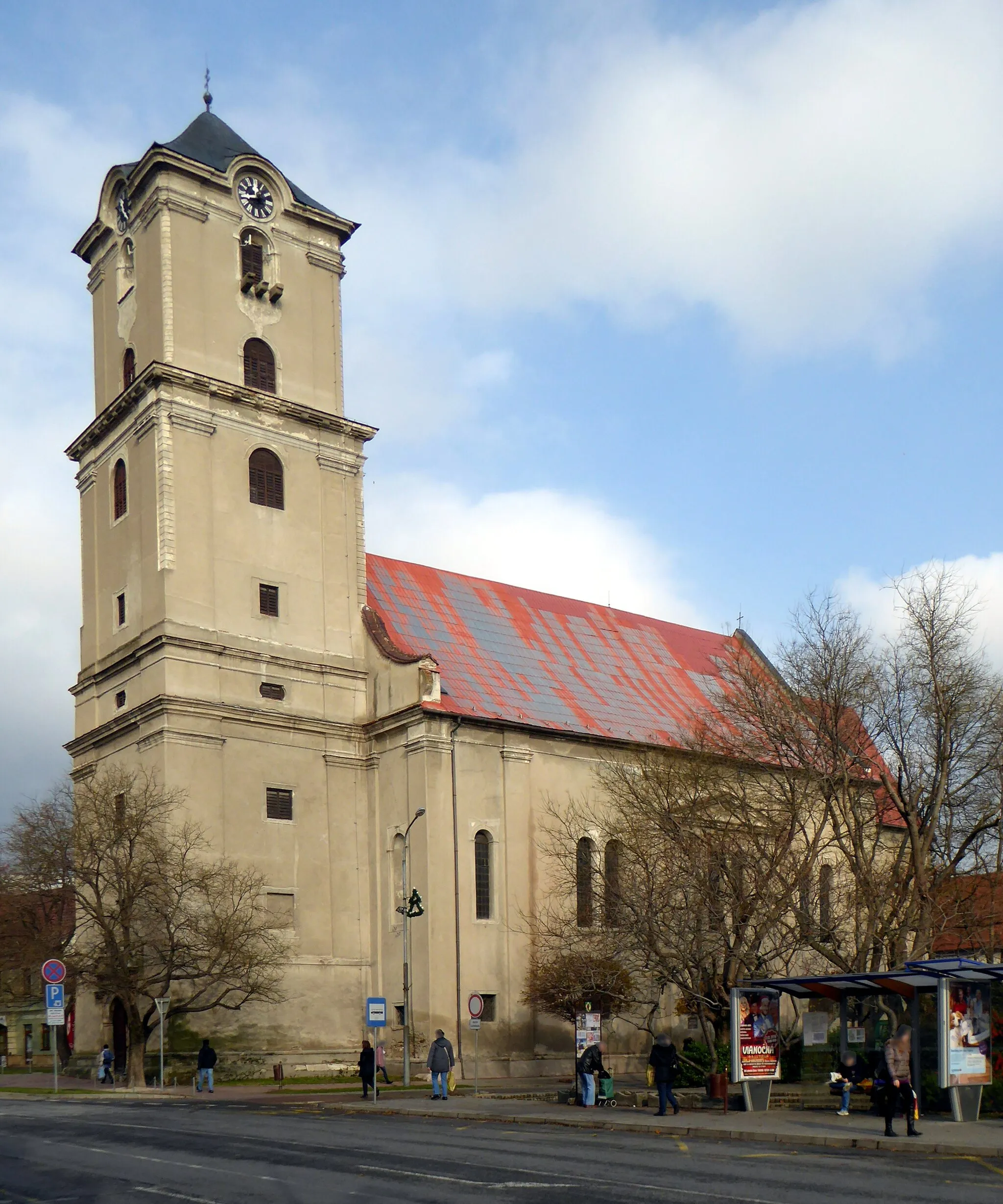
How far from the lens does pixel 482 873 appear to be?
156ft

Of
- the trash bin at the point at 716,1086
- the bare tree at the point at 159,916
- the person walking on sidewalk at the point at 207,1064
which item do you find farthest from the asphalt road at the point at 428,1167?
the bare tree at the point at 159,916

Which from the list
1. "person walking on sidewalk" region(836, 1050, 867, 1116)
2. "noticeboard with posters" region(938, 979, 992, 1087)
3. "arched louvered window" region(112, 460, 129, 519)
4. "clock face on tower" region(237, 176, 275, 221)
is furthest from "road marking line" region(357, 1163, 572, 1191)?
"clock face on tower" region(237, 176, 275, 221)

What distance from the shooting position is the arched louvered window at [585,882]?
46.5m

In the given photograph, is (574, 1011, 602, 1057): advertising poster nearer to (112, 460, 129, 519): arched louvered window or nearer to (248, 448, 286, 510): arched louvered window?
(248, 448, 286, 510): arched louvered window

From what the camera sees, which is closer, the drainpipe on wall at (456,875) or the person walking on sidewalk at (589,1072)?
the person walking on sidewalk at (589,1072)

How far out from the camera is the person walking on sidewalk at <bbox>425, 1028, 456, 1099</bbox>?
3459 centimetres

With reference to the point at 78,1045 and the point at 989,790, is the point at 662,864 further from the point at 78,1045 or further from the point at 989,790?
the point at 78,1045

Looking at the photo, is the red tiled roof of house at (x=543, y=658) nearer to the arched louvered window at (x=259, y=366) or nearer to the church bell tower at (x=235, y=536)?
the church bell tower at (x=235, y=536)

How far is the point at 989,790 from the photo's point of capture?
37969mm

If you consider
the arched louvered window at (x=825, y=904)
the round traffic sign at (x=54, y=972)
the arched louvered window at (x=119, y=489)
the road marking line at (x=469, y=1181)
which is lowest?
the road marking line at (x=469, y=1181)

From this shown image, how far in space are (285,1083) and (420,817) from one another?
9302 mm

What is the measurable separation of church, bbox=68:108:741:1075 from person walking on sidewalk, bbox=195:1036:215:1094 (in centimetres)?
398

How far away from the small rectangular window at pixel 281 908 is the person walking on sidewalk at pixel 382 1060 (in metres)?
4.86

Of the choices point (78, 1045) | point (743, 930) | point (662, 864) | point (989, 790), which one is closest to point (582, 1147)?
point (743, 930)
